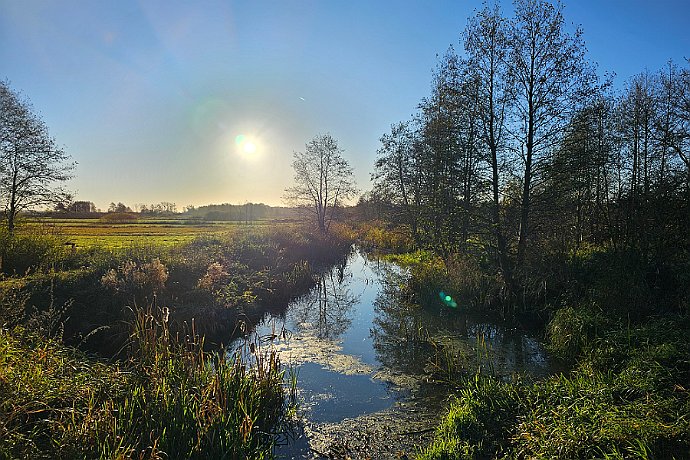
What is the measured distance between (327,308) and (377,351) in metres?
4.75

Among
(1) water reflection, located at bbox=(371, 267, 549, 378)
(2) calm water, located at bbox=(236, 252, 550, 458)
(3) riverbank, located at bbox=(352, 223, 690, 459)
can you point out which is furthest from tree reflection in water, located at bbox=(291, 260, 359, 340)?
(3) riverbank, located at bbox=(352, 223, 690, 459)

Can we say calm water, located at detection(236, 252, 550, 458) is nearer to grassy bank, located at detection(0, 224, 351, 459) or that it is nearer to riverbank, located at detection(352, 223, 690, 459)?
riverbank, located at detection(352, 223, 690, 459)

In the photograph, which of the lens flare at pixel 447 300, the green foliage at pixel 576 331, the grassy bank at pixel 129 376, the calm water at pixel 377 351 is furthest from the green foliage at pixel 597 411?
the lens flare at pixel 447 300

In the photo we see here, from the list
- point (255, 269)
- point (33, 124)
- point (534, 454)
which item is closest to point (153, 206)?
point (33, 124)

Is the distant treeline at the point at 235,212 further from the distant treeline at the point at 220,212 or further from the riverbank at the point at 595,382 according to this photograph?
the riverbank at the point at 595,382

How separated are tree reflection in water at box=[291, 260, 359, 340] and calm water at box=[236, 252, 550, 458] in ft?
0.11

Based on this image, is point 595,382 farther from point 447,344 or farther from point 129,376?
point 129,376

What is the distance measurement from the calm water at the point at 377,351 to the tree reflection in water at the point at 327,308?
32 millimetres

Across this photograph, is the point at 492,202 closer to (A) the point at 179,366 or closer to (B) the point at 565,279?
(B) the point at 565,279

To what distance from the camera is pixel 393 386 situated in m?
6.67

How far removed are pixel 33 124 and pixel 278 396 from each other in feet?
63.3

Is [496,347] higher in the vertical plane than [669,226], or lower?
lower

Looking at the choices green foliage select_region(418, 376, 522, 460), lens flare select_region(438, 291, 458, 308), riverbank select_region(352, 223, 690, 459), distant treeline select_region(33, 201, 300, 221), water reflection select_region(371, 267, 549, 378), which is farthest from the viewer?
distant treeline select_region(33, 201, 300, 221)

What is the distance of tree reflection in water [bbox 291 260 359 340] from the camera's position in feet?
34.8
